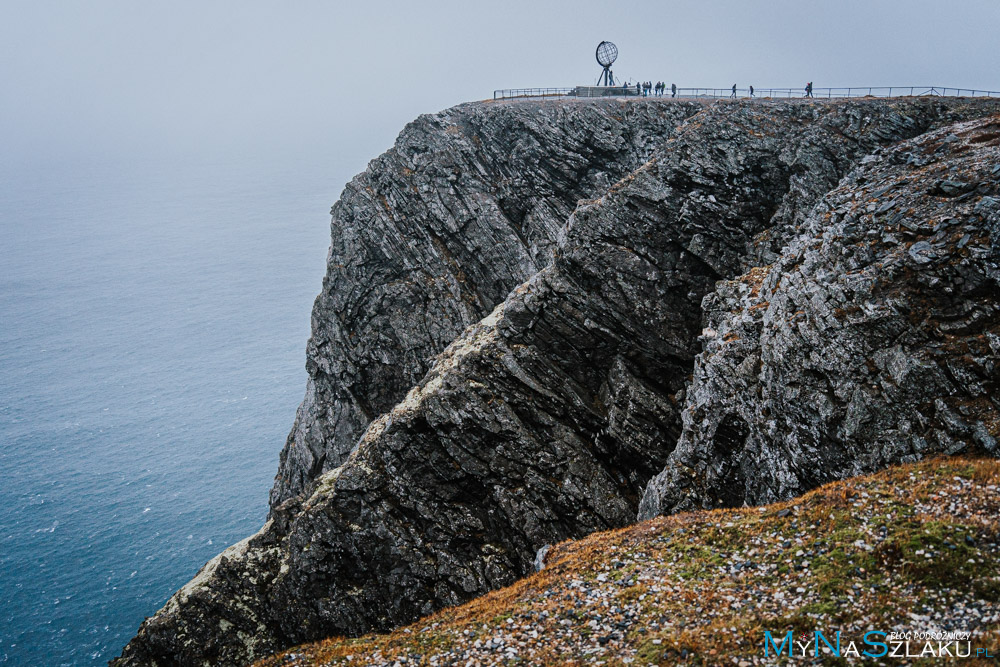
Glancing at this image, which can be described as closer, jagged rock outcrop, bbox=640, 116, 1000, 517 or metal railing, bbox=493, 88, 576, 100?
jagged rock outcrop, bbox=640, 116, 1000, 517

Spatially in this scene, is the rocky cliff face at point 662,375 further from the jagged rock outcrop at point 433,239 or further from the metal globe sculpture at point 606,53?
the metal globe sculpture at point 606,53

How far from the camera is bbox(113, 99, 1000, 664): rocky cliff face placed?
24.0 metres

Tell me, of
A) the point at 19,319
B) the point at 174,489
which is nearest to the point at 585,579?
the point at 174,489

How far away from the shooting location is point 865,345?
78.4 feet

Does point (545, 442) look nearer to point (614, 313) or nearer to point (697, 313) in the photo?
point (614, 313)

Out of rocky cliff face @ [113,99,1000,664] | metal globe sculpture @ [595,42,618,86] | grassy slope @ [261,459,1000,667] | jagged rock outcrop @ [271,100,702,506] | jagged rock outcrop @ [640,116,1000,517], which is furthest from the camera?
metal globe sculpture @ [595,42,618,86]

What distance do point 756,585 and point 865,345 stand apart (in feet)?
39.7

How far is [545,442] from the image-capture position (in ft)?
122

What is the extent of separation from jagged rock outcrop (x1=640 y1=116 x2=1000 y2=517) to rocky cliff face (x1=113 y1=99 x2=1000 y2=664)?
10cm

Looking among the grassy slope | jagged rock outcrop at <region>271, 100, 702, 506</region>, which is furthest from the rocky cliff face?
jagged rock outcrop at <region>271, 100, 702, 506</region>

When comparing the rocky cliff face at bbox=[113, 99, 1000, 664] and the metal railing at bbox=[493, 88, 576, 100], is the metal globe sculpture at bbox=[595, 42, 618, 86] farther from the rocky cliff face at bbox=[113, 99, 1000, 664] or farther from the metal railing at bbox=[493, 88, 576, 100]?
the rocky cliff face at bbox=[113, 99, 1000, 664]

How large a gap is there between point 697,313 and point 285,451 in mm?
49416

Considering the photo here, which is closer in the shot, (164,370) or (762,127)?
(762,127)

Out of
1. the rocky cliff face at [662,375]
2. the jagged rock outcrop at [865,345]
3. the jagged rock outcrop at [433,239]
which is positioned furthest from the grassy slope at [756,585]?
the jagged rock outcrop at [433,239]
